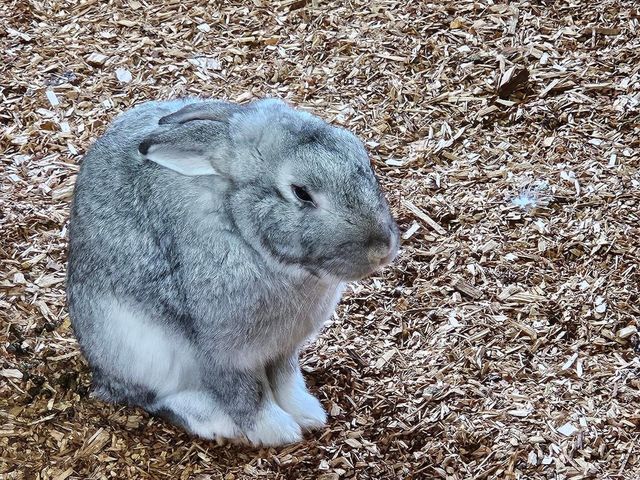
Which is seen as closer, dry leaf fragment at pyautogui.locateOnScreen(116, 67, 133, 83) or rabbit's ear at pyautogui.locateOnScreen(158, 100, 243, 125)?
rabbit's ear at pyautogui.locateOnScreen(158, 100, 243, 125)

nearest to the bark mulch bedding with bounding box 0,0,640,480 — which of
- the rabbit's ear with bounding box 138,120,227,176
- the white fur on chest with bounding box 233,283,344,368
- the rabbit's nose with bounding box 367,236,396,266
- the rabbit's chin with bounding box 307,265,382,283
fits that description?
the white fur on chest with bounding box 233,283,344,368

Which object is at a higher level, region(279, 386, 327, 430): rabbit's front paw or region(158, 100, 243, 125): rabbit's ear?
region(158, 100, 243, 125): rabbit's ear

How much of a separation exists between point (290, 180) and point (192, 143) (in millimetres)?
450

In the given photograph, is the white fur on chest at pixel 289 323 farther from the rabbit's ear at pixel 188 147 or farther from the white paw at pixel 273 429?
the rabbit's ear at pixel 188 147

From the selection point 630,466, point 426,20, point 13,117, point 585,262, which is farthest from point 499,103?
point 13,117

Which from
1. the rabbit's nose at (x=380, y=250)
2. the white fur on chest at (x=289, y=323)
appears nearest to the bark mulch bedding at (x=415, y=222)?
the white fur on chest at (x=289, y=323)

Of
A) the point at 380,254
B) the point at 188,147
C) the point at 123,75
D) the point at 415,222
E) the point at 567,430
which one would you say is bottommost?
the point at 567,430

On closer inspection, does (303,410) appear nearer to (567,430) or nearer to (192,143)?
(567,430)

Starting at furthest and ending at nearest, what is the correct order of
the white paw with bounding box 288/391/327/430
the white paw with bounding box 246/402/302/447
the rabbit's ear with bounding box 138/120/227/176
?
the white paw with bounding box 288/391/327/430 < the white paw with bounding box 246/402/302/447 < the rabbit's ear with bounding box 138/120/227/176

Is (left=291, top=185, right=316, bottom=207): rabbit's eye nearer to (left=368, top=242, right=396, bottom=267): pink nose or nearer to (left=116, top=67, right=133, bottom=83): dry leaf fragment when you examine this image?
(left=368, top=242, right=396, bottom=267): pink nose

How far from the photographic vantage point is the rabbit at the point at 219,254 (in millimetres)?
4102

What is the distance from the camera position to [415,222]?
600 cm

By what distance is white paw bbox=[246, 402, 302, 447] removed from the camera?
4871 mm

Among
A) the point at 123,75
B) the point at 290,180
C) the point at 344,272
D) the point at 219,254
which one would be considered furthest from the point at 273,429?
the point at 123,75
